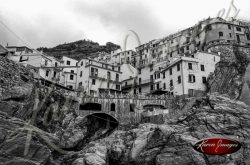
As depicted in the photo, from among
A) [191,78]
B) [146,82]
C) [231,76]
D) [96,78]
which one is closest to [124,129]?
[96,78]

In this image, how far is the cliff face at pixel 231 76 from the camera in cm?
5422

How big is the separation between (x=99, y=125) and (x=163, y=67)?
26310 mm

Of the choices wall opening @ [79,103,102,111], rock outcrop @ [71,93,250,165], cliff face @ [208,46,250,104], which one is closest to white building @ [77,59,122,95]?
wall opening @ [79,103,102,111]

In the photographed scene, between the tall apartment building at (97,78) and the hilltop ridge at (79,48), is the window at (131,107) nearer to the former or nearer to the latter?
the tall apartment building at (97,78)

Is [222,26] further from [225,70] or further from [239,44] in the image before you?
[225,70]

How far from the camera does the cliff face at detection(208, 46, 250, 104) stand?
54219 mm

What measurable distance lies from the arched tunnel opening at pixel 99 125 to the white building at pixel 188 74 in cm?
1452

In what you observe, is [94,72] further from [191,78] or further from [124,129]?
[191,78]

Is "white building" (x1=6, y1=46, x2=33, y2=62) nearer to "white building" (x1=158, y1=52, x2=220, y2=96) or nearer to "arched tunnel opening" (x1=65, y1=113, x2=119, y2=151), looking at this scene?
"arched tunnel opening" (x1=65, y1=113, x2=119, y2=151)

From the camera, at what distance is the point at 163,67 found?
72.2 meters

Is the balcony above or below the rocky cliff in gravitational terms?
above

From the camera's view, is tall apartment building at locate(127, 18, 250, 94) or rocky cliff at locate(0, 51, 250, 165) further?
tall apartment building at locate(127, 18, 250, 94)

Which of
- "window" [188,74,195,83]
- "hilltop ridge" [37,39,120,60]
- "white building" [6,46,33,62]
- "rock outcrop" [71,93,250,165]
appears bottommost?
"rock outcrop" [71,93,250,165]

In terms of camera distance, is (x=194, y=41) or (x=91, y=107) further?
(x=194, y=41)
